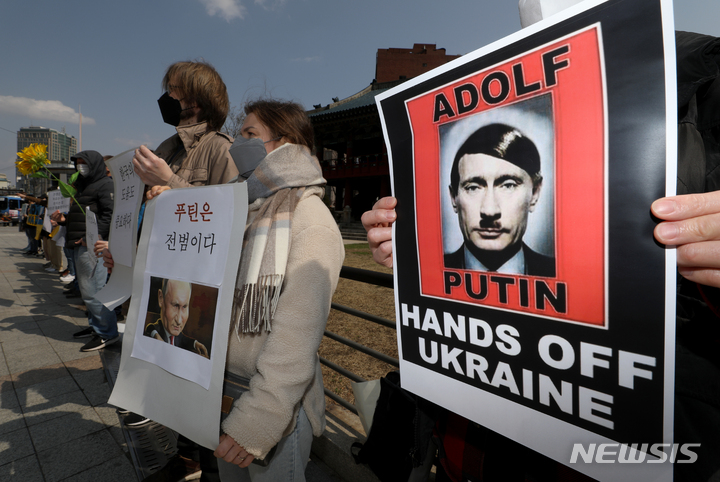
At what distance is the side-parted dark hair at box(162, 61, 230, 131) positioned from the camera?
66.5 inches

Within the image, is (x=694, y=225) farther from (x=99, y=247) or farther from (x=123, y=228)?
(x=99, y=247)

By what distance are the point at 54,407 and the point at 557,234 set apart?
11.6 ft

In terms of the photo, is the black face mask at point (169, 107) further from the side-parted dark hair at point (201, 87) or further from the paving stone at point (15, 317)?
the paving stone at point (15, 317)

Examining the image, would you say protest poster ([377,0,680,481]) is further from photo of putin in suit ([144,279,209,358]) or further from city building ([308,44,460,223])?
city building ([308,44,460,223])

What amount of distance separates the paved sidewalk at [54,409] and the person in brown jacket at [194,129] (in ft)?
5.65

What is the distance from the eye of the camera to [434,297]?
29.3 inches

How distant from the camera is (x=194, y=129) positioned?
67.7 inches

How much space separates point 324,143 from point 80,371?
21.4 metres

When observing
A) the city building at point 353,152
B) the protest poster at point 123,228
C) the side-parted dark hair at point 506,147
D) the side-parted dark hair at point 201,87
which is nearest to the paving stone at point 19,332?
the protest poster at point 123,228

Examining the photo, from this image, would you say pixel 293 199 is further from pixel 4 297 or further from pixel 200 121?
pixel 4 297

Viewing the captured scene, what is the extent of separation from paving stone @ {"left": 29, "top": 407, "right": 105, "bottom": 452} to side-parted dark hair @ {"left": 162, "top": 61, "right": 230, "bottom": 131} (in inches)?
86.9

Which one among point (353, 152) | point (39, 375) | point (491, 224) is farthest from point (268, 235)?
point (353, 152)

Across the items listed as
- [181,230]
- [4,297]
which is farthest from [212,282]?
[4,297]

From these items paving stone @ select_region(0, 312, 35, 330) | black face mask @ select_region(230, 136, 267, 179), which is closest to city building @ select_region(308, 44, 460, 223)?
paving stone @ select_region(0, 312, 35, 330)
